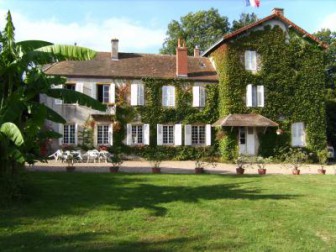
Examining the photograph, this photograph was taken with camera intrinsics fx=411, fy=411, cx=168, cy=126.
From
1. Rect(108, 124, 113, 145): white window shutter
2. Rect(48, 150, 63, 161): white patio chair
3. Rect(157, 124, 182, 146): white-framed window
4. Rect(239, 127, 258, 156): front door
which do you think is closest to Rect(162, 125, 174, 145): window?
Rect(157, 124, 182, 146): white-framed window

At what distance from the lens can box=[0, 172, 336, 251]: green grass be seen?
22.0 feet

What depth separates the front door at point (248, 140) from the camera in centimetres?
2483

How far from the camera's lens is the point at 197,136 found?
25.4 metres

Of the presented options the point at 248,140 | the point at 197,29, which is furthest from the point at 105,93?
the point at 197,29

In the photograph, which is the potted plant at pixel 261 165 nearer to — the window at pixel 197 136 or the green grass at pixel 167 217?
the green grass at pixel 167 217

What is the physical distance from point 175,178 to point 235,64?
13372mm

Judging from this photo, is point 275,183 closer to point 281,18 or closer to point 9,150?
point 9,150

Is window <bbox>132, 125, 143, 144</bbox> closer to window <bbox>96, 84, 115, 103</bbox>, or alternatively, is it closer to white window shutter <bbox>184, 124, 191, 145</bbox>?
window <bbox>96, 84, 115, 103</bbox>

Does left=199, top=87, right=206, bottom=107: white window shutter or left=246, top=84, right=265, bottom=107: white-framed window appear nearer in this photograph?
left=246, top=84, right=265, bottom=107: white-framed window

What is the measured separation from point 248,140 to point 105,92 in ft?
29.8

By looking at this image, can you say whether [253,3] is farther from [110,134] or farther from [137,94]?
[110,134]

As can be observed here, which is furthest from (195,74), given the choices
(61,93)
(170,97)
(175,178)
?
(61,93)

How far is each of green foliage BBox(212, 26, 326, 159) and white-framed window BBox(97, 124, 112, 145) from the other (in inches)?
266

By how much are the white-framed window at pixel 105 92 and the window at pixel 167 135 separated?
358 cm
